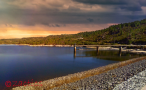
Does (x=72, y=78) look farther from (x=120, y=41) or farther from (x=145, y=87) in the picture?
(x=120, y=41)

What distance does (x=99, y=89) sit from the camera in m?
12.7

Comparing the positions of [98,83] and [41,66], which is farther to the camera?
[41,66]

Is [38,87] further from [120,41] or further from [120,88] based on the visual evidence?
[120,41]

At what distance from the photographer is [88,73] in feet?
64.1

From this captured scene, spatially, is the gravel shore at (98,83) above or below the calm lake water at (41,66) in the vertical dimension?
above

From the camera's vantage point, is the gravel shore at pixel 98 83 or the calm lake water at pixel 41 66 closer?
the gravel shore at pixel 98 83

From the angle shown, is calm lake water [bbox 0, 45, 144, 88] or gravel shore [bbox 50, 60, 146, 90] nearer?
gravel shore [bbox 50, 60, 146, 90]

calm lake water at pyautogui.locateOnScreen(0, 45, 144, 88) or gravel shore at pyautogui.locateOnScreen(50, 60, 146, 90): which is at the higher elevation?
gravel shore at pyautogui.locateOnScreen(50, 60, 146, 90)

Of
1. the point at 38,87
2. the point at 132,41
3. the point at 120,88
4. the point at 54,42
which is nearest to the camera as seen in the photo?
the point at 120,88

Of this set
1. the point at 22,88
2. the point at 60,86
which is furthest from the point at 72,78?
the point at 22,88

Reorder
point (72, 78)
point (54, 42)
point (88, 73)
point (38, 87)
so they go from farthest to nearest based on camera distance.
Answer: point (54, 42), point (88, 73), point (72, 78), point (38, 87)

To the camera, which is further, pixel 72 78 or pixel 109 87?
pixel 72 78

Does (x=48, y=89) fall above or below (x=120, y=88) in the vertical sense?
below

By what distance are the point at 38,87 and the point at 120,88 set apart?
30.5 ft
